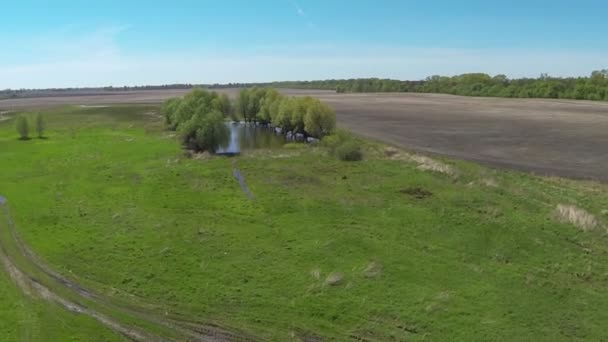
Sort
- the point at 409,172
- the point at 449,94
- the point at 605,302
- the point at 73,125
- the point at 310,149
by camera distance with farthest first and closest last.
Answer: the point at 449,94 < the point at 73,125 < the point at 310,149 < the point at 409,172 < the point at 605,302

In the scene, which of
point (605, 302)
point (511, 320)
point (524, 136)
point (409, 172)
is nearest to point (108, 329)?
point (511, 320)

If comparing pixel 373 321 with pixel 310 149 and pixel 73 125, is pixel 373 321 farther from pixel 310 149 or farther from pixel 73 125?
pixel 73 125

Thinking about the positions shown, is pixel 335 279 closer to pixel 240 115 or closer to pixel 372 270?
pixel 372 270

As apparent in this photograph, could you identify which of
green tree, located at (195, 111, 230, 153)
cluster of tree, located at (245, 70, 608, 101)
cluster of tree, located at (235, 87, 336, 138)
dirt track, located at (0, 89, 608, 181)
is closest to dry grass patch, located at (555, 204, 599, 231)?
dirt track, located at (0, 89, 608, 181)

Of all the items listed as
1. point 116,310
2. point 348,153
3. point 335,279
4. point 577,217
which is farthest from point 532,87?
point 116,310

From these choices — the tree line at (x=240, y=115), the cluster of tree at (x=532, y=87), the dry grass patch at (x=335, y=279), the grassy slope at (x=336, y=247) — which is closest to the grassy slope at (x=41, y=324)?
the grassy slope at (x=336, y=247)

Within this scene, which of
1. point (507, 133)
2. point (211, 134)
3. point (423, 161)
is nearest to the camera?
point (423, 161)

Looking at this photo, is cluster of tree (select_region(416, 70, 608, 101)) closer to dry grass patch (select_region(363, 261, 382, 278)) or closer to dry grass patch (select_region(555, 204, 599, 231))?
dry grass patch (select_region(555, 204, 599, 231))
